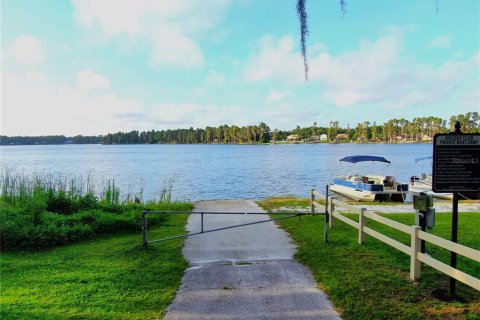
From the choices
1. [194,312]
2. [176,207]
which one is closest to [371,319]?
[194,312]

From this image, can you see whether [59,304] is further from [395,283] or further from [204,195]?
[204,195]

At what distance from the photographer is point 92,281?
5.80m

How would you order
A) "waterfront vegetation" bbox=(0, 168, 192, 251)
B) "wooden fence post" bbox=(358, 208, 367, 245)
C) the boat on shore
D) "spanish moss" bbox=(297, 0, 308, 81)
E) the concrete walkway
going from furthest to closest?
the boat on shore < "waterfront vegetation" bbox=(0, 168, 192, 251) < "wooden fence post" bbox=(358, 208, 367, 245) < the concrete walkway < "spanish moss" bbox=(297, 0, 308, 81)

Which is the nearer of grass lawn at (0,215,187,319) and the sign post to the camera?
grass lawn at (0,215,187,319)

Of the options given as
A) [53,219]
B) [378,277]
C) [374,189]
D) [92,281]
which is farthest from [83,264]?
[374,189]

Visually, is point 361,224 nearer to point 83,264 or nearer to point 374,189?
point 83,264

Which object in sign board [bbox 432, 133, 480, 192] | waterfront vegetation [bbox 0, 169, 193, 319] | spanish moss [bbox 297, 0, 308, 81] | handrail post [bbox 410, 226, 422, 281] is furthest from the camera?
handrail post [bbox 410, 226, 422, 281]

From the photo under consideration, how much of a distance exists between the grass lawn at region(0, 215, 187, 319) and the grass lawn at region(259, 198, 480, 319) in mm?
2484

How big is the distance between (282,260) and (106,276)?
10.4 feet

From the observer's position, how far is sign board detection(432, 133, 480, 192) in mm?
5180

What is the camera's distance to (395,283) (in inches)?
220

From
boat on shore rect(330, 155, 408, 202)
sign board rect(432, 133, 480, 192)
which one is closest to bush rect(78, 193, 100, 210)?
sign board rect(432, 133, 480, 192)

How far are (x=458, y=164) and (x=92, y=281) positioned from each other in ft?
19.1

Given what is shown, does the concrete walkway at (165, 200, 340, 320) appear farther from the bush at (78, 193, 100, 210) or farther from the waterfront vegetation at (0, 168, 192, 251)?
the bush at (78, 193, 100, 210)
